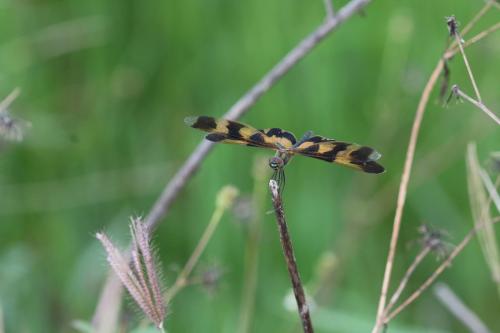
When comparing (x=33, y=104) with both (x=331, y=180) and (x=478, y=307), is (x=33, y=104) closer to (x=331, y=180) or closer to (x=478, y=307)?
(x=331, y=180)

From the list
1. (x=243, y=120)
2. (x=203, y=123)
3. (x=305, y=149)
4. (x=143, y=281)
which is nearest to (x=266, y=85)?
(x=203, y=123)

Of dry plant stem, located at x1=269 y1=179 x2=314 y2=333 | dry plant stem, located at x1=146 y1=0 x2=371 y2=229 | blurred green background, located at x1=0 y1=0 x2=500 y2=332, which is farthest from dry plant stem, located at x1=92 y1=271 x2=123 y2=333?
blurred green background, located at x1=0 y1=0 x2=500 y2=332

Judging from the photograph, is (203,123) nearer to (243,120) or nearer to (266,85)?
(266,85)

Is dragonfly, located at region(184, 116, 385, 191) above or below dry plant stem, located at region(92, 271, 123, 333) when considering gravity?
above

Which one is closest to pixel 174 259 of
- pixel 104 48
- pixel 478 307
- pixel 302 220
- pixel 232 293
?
pixel 232 293

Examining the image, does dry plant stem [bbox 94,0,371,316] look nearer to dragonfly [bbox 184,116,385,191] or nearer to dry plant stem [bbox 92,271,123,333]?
dragonfly [bbox 184,116,385,191]

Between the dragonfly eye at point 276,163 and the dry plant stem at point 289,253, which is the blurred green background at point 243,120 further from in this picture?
the dry plant stem at point 289,253
